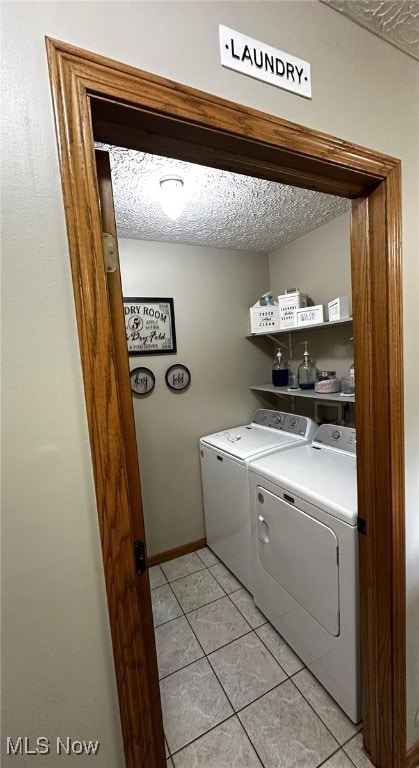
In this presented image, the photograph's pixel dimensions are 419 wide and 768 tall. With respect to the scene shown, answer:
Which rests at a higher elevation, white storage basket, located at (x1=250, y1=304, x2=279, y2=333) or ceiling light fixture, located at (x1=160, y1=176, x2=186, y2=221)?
ceiling light fixture, located at (x1=160, y1=176, x2=186, y2=221)

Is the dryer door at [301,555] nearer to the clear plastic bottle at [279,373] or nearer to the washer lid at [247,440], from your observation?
the washer lid at [247,440]

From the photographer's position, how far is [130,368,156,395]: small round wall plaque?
216 centimetres

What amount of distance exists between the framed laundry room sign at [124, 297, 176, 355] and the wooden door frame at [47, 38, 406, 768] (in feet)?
4.84

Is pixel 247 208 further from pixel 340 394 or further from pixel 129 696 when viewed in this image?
pixel 129 696

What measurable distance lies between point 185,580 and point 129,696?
65.5 inches

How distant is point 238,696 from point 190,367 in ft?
6.20

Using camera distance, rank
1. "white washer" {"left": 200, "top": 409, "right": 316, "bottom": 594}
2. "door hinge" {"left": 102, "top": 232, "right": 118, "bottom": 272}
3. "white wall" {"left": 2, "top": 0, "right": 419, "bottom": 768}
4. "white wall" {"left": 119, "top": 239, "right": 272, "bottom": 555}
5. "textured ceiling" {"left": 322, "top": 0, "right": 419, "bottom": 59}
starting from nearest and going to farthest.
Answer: "white wall" {"left": 2, "top": 0, "right": 419, "bottom": 768} → "door hinge" {"left": 102, "top": 232, "right": 118, "bottom": 272} → "textured ceiling" {"left": 322, "top": 0, "right": 419, "bottom": 59} → "white washer" {"left": 200, "top": 409, "right": 316, "bottom": 594} → "white wall" {"left": 119, "top": 239, "right": 272, "bottom": 555}

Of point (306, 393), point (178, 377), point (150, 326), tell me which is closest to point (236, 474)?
point (306, 393)

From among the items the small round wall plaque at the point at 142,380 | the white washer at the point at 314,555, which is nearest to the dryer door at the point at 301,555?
the white washer at the point at 314,555

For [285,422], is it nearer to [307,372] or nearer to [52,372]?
[307,372]

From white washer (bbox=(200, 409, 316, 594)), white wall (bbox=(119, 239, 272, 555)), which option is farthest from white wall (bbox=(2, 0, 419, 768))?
white wall (bbox=(119, 239, 272, 555))

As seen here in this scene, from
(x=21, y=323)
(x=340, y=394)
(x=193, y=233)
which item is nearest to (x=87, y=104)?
(x=21, y=323)

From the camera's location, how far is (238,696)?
1.38 m

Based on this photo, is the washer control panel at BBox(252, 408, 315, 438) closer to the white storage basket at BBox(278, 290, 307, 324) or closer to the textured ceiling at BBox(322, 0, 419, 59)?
the white storage basket at BBox(278, 290, 307, 324)
